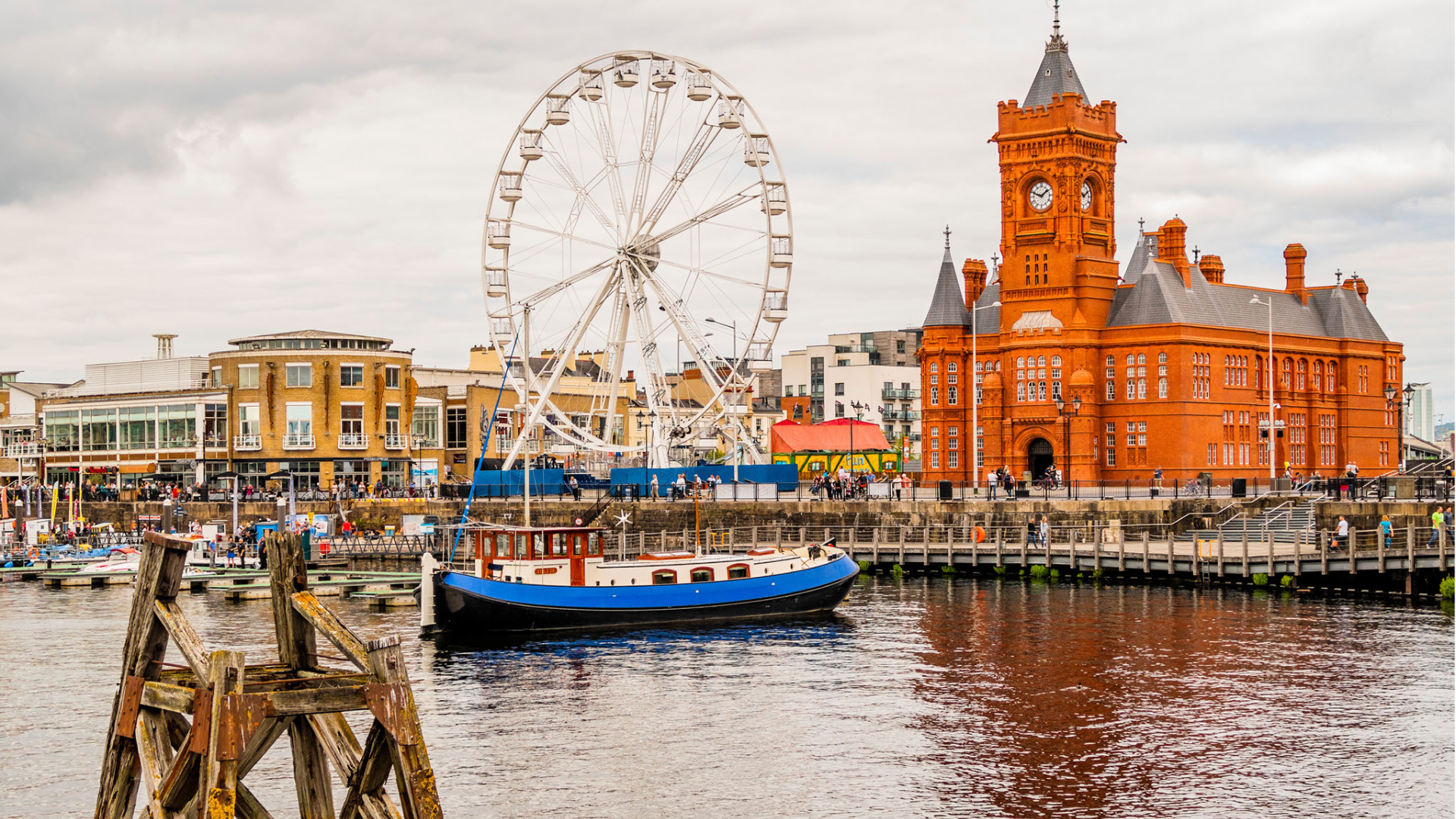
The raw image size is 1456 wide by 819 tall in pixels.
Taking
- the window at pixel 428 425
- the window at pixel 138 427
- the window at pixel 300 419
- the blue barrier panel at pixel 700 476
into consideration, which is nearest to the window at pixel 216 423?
the window at pixel 300 419

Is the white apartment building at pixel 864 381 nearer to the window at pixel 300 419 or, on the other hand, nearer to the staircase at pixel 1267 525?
the window at pixel 300 419

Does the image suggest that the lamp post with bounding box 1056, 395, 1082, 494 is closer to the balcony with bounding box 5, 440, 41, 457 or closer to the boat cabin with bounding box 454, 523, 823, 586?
the boat cabin with bounding box 454, 523, 823, 586

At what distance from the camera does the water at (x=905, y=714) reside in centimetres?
2722

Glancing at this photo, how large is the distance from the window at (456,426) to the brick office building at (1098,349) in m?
34.5

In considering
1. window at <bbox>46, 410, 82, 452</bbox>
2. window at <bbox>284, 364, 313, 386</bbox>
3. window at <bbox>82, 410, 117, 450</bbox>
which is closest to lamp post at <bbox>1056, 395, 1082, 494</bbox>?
window at <bbox>284, 364, 313, 386</bbox>

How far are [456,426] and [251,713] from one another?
9463cm

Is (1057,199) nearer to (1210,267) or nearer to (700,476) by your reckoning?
(1210,267)

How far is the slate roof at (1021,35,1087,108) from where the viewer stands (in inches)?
3342

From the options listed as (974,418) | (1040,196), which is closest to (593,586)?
(974,418)

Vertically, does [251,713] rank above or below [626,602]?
above

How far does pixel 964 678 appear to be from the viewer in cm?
3906

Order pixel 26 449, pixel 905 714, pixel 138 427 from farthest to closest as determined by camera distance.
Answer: pixel 26 449 < pixel 138 427 < pixel 905 714

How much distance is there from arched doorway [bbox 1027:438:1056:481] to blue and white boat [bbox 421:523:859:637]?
35.6 m

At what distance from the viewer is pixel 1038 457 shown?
286 feet
